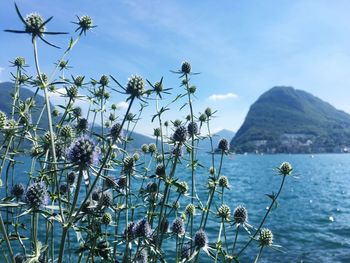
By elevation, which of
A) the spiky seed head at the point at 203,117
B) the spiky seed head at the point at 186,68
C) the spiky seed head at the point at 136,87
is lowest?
the spiky seed head at the point at 136,87

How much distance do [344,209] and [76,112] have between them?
3594 cm

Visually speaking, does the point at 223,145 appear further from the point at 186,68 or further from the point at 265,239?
the point at 265,239

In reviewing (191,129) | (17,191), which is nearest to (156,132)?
(191,129)

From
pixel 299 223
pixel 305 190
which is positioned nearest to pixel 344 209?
pixel 299 223

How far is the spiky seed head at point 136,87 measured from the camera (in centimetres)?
430

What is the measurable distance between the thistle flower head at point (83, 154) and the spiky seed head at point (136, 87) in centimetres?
73

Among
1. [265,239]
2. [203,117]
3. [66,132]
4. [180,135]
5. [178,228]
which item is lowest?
[265,239]

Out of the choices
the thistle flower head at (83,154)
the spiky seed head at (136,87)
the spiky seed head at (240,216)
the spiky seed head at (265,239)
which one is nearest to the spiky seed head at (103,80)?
the spiky seed head at (136,87)

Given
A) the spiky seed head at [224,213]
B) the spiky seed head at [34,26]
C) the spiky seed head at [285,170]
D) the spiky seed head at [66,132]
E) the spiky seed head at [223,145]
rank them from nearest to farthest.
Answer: the spiky seed head at [34,26] → the spiky seed head at [66,132] → the spiky seed head at [285,170] → the spiky seed head at [224,213] → the spiky seed head at [223,145]

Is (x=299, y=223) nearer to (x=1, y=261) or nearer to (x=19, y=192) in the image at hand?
(x=1, y=261)

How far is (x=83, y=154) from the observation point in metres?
3.95

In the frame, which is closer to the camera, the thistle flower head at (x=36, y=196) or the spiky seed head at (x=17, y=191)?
the thistle flower head at (x=36, y=196)

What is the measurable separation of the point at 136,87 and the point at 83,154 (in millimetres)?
949

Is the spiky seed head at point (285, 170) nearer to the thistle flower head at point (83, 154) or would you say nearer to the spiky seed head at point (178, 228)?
the spiky seed head at point (178, 228)
